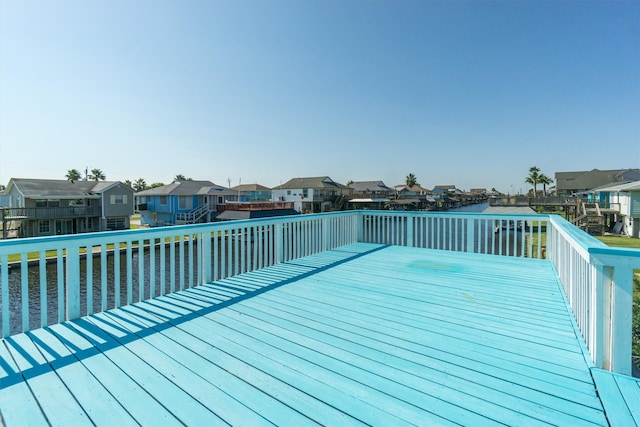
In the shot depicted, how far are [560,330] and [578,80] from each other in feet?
50.7

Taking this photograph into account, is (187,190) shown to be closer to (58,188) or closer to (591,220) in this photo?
(58,188)

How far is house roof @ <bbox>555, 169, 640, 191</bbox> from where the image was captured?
3603 centimetres

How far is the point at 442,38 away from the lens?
35.8 feet

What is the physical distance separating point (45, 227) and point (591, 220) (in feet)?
143

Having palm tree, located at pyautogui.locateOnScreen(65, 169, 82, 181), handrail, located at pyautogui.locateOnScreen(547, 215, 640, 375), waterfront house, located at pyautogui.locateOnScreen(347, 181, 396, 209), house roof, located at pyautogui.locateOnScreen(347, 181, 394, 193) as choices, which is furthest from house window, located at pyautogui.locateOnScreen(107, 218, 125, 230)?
house roof, located at pyautogui.locateOnScreen(347, 181, 394, 193)

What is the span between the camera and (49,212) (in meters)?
21.7

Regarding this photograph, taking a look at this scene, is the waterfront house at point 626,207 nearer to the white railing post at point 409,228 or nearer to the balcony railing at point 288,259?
the white railing post at point 409,228

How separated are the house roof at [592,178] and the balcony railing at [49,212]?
56.3m

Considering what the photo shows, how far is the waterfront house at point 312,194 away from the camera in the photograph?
130 feet

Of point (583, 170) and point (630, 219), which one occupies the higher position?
point (583, 170)

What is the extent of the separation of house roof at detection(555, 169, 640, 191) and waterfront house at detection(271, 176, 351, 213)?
3233 cm

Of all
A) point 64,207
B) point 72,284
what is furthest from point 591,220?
point 64,207

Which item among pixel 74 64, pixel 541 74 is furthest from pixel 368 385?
pixel 541 74

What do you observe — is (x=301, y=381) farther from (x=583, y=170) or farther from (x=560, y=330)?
(x=583, y=170)
